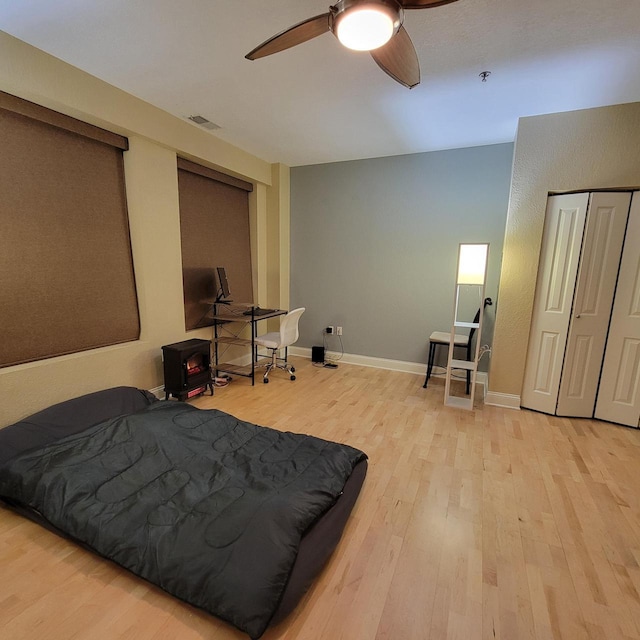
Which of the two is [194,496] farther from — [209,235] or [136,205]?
[209,235]

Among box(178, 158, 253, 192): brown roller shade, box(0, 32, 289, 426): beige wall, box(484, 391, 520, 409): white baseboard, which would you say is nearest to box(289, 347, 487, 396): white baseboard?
box(484, 391, 520, 409): white baseboard

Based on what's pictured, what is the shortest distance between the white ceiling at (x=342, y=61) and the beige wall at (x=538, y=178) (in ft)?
0.45

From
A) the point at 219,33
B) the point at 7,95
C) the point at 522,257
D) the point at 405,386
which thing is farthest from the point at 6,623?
the point at 522,257

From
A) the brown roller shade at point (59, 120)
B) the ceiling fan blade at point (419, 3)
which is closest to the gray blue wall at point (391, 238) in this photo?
the brown roller shade at point (59, 120)

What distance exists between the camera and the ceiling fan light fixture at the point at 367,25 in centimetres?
133

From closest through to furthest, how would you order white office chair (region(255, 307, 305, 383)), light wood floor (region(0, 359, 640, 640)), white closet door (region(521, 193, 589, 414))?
light wood floor (region(0, 359, 640, 640))
white closet door (region(521, 193, 589, 414))
white office chair (region(255, 307, 305, 383))

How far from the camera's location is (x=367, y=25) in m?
1.38

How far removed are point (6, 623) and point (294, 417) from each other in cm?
200

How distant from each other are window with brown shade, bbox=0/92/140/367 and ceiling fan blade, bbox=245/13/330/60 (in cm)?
180

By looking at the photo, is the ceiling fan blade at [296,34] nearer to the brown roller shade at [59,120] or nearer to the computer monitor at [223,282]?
the brown roller shade at [59,120]

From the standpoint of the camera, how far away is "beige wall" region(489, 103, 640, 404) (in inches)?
105

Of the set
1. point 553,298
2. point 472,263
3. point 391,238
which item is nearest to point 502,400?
point 553,298

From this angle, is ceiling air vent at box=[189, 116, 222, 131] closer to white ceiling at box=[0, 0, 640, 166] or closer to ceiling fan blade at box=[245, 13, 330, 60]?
white ceiling at box=[0, 0, 640, 166]

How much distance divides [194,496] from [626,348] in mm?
3532
